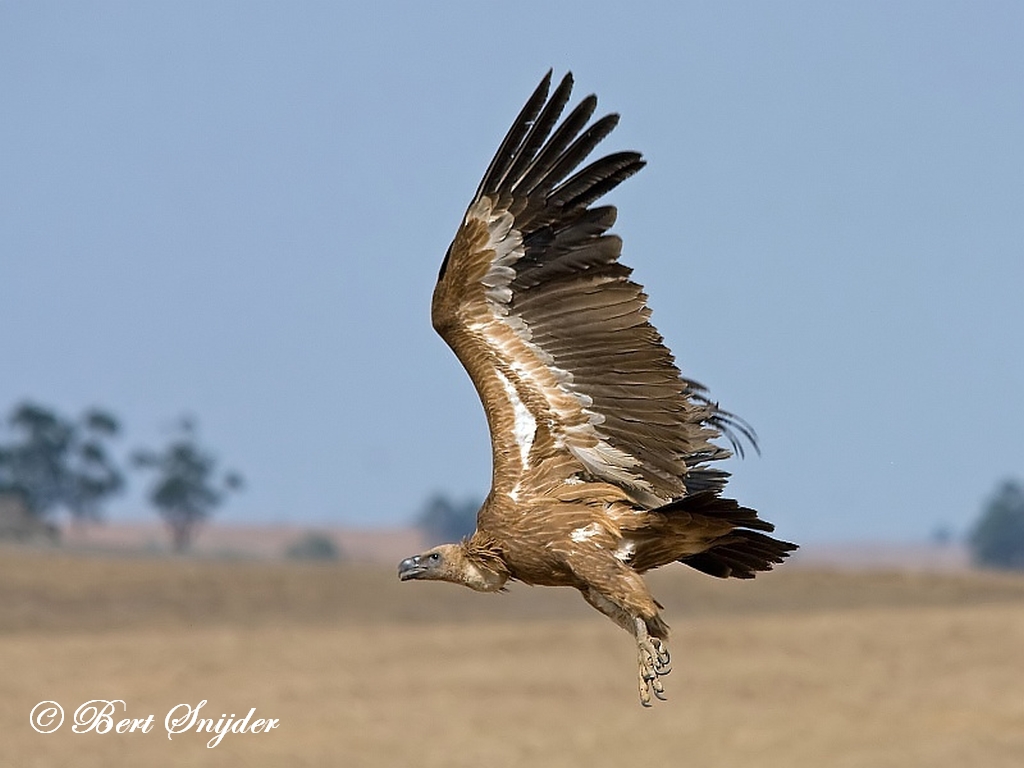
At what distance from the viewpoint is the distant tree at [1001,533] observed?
406 feet

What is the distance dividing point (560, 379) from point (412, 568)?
1.02 metres

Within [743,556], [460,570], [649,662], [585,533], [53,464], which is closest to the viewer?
[649,662]

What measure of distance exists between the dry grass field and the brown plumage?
66.7ft

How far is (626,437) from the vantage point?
909 centimetres

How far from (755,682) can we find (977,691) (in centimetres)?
365

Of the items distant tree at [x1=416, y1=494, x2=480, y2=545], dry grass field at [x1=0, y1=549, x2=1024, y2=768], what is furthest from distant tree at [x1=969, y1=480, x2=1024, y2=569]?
dry grass field at [x1=0, y1=549, x2=1024, y2=768]

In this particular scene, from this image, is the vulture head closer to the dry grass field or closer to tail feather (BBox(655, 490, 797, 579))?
tail feather (BBox(655, 490, 797, 579))

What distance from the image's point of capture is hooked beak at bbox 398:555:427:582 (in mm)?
9000

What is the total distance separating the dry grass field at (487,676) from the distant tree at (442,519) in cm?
8047

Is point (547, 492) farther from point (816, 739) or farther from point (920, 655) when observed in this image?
point (920, 655)

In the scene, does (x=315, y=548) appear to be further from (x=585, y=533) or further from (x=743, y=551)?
(x=585, y=533)

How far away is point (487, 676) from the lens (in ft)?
123

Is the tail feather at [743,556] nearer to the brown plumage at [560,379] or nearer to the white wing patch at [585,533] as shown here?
the brown plumage at [560,379]

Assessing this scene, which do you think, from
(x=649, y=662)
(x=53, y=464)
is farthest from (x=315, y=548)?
(x=649, y=662)
